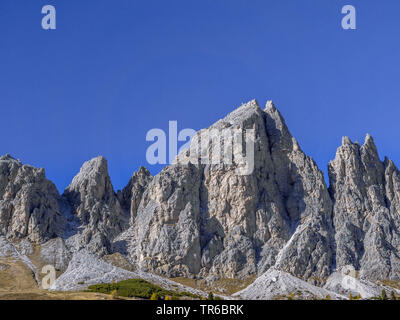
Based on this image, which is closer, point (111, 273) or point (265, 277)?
point (111, 273)

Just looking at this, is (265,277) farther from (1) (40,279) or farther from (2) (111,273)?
(1) (40,279)

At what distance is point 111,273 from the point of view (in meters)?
152
